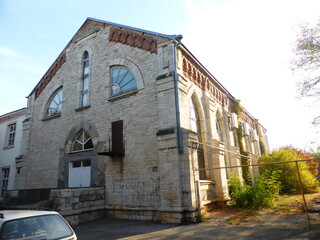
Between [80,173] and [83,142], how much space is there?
176 cm

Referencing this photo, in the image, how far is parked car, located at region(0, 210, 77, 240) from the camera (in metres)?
3.63

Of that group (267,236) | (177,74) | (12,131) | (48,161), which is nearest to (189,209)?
(267,236)

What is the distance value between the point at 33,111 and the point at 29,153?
123 inches

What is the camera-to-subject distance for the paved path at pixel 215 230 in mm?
6484

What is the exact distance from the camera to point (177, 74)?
33.9ft

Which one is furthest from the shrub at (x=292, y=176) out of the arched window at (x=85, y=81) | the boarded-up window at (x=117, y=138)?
the arched window at (x=85, y=81)

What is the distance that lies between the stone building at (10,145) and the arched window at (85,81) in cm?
618

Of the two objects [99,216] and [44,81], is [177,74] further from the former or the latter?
[44,81]

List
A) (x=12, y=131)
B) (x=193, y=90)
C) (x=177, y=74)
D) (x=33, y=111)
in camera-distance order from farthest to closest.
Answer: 1. (x=12, y=131)
2. (x=33, y=111)
3. (x=193, y=90)
4. (x=177, y=74)

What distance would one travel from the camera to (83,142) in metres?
13.2

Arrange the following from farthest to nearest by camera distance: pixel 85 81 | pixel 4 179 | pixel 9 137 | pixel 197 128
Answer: pixel 9 137, pixel 4 179, pixel 85 81, pixel 197 128

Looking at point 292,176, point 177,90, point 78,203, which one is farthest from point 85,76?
point 292,176

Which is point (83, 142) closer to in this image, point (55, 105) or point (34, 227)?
point (55, 105)

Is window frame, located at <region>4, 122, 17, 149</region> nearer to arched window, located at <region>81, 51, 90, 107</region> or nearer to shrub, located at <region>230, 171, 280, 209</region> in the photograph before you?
arched window, located at <region>81, 51, 90, 107</region>
